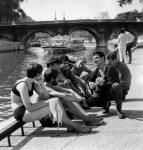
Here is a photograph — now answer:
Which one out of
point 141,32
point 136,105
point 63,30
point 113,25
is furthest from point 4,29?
point 136,105

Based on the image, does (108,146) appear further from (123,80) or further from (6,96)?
(6,96)

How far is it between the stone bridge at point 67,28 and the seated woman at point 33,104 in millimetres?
50682

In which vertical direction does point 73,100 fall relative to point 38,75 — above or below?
below

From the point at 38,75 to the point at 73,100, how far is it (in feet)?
2.27

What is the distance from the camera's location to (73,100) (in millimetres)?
4953

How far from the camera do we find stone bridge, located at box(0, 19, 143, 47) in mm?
55612

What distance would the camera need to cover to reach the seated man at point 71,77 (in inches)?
244

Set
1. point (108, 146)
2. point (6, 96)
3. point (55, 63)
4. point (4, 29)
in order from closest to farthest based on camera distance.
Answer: point (108, 146) < point (55, 63) < point (6, 96) < point (4, 29)

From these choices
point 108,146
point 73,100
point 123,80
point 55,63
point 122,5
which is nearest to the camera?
point 108,146

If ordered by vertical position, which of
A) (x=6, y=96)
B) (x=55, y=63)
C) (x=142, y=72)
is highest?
(x=55, y=63)

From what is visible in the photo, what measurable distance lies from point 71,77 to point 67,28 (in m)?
51.6

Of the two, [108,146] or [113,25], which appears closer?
[108,146]

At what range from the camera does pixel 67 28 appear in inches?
2263

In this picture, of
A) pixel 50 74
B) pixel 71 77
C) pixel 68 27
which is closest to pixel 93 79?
pixel 71 77
